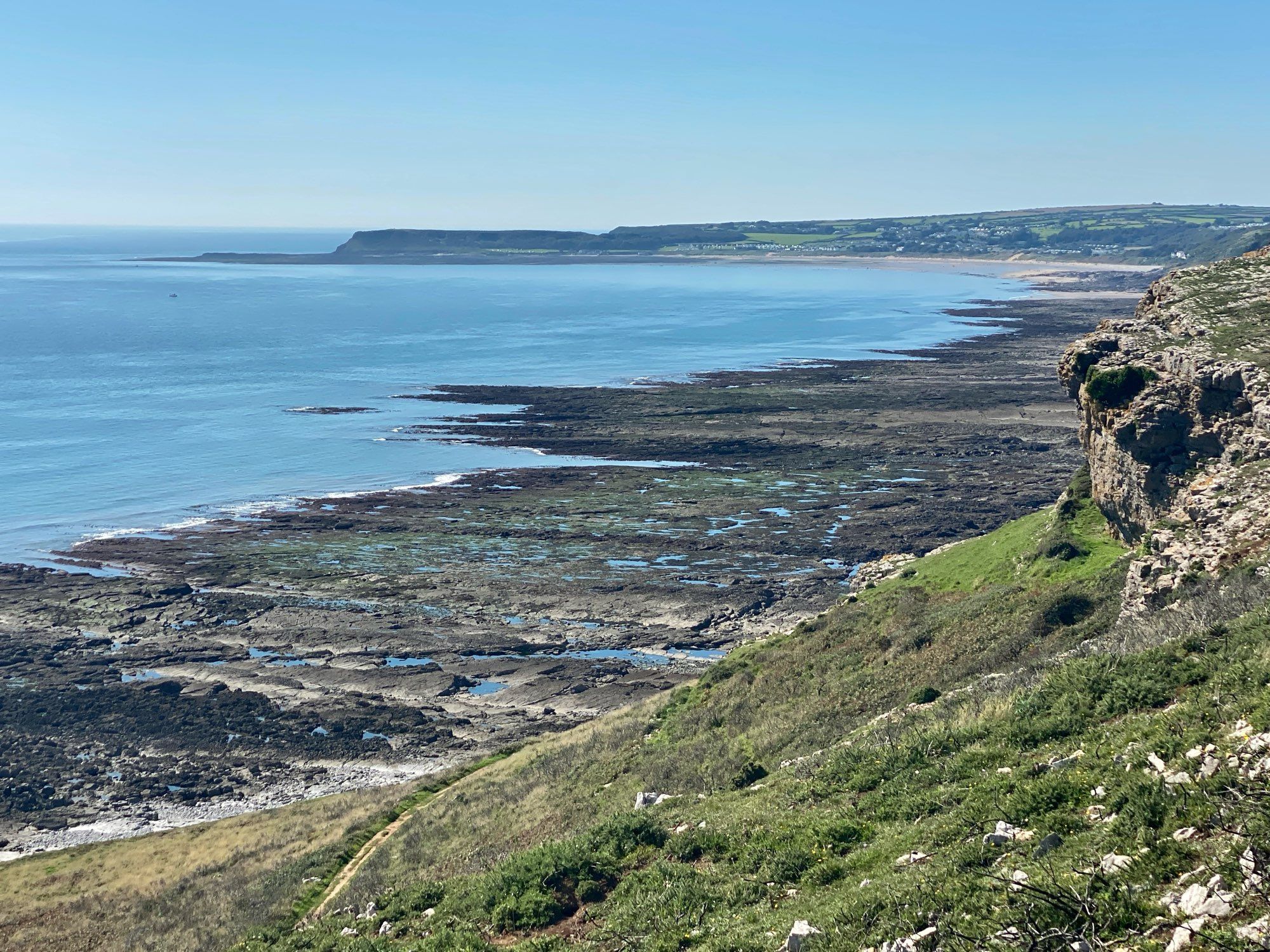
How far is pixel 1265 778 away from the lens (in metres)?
8.51

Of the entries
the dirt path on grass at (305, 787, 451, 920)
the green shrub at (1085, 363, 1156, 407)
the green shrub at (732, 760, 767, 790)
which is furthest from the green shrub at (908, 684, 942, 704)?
the dirt path on grass at (305, 787, 451, 920)

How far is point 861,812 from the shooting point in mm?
12383

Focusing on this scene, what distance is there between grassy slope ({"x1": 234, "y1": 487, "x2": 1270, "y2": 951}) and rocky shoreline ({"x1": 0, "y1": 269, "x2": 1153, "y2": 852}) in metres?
13.3

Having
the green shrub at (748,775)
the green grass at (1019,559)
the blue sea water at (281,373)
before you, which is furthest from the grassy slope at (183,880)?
the blue sea water at (281,373)

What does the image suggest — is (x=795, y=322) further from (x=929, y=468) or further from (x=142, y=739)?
(x=142, y=739)

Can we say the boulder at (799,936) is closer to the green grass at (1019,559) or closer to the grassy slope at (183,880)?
the grassy slope at (183,880)

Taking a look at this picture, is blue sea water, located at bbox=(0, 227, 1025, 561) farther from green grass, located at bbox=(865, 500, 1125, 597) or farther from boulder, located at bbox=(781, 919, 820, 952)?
boulder, located at bbox=(781, 919, 820, 952)

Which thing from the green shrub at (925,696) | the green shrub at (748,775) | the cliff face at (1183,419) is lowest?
the green shrub at (748,775)

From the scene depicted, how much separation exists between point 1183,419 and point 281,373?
103747 mm

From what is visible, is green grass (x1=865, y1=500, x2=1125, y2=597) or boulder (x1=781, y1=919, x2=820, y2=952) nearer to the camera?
boulder (x1=781, y1=919, x2=820, y2=952)

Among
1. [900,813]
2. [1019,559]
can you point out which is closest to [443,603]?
[1019,559]

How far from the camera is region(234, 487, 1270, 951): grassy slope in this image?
8.91m

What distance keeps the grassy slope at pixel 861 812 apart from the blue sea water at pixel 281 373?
4199cm

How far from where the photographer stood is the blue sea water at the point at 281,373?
65000 mm
